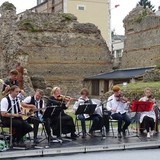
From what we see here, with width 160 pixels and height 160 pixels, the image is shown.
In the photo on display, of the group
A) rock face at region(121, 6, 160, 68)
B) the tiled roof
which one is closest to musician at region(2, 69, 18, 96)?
the tiled roof

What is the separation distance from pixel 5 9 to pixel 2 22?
3.11 ft

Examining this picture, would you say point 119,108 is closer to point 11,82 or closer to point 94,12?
point 11,82

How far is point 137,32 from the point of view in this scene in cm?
3709

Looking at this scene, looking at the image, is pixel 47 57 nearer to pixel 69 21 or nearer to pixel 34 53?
pixel 34 53

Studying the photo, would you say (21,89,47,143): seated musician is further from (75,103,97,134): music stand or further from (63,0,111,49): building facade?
(63,0,111,49): building facade

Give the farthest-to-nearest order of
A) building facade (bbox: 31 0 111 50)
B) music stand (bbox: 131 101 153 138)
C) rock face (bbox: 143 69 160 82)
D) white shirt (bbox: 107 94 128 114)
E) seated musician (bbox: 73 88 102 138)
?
building facade (bbox: 31 0 111 50), rock face (bbox: 143 69 160 82), white shirt (bbox: 107 94 128 114), seated musician (bbox: 73 88 102 138), music stand (bbox: 131 101 153 138)

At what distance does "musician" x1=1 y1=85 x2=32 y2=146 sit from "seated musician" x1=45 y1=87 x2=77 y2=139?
0.89 m

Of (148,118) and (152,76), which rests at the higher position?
(152,76)

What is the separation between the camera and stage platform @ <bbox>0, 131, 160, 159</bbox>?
35.8 ft

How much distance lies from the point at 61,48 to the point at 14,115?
25.7 meters

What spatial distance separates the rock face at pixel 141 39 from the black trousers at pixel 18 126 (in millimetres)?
23072

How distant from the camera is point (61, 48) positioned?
36.9 m

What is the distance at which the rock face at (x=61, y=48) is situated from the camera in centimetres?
3603

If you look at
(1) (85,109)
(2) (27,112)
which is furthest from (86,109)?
(2) (27,112)
